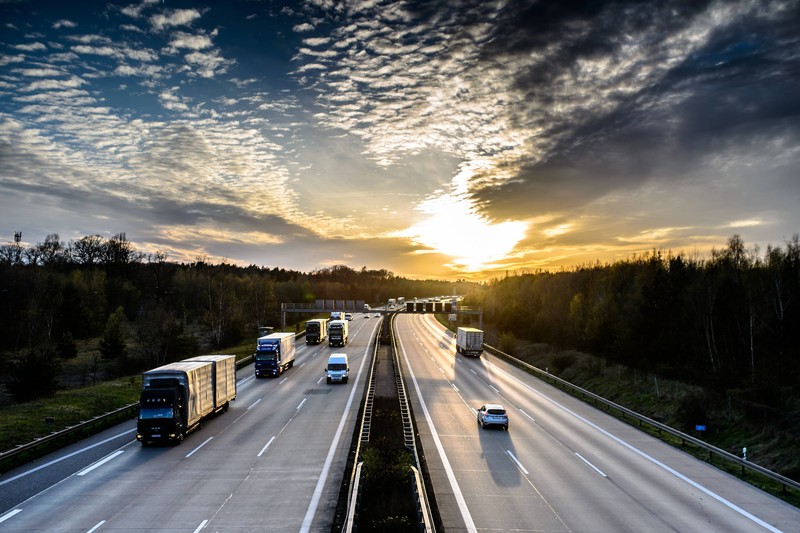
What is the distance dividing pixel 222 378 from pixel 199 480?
12.3 meters

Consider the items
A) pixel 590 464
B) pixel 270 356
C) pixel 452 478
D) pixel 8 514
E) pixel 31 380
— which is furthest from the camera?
pixel 270 356

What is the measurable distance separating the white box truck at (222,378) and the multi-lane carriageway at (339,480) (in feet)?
3.53

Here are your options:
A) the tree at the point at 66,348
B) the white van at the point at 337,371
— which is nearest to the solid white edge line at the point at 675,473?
the white van at the point at 337,371

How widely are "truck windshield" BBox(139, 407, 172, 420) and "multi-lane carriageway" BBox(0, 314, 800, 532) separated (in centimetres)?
164

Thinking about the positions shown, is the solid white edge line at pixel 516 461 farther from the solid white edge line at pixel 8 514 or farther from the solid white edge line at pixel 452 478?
the solid white edge line at pixel 8 514

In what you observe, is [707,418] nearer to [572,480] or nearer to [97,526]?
[572,480]

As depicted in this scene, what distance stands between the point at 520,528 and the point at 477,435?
40.3ft

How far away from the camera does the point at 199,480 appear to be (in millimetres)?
19609

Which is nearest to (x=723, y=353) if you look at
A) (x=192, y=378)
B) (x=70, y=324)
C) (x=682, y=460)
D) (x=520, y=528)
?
(x=682, y=460)

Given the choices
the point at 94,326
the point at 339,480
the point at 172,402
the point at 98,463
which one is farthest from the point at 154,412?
the point at 94,326

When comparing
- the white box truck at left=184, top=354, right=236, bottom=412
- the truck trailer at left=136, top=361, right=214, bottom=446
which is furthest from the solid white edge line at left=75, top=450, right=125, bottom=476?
the white box truck at left=184, top=354, right=236, bottom=412

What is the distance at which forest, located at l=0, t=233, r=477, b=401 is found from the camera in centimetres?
5900

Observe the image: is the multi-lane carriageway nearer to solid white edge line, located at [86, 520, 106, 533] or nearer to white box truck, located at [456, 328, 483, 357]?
solid white edge line, located at [86, 520, 106, 533]

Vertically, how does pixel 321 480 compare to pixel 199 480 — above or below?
below
